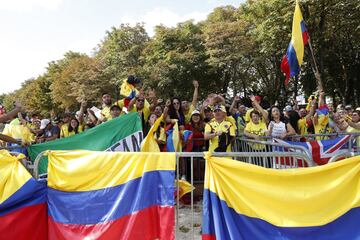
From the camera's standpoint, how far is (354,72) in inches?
1261

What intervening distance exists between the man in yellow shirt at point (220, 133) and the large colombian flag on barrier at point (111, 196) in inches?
103

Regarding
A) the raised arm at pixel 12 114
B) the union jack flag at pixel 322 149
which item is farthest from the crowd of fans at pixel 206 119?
the raised arm at pixel 12 114

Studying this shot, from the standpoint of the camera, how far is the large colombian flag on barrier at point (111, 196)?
4.34 metres

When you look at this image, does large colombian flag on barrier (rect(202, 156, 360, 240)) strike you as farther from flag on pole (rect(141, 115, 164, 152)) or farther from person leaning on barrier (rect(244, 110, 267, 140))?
person leaning on barrier (rect(244, 110, 267, 140))

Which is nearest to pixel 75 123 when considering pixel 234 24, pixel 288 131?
pixel 288 131

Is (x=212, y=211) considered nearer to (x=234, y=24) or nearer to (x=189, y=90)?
(x=234, y=24)

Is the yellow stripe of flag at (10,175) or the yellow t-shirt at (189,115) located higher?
the yellow t-shirt at (189,115)

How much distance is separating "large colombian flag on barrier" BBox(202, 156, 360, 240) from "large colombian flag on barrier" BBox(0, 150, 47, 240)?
2053 millimetres

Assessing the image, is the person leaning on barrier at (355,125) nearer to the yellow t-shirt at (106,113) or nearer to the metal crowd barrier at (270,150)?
the metal crowd barrier at (270,150)

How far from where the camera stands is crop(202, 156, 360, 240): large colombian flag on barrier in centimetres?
396

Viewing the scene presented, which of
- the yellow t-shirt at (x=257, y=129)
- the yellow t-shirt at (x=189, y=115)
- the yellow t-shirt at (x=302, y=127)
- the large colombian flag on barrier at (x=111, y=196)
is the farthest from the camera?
the yellow t-shirt at (x=302, y=127)

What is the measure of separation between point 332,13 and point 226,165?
2255 centimetres

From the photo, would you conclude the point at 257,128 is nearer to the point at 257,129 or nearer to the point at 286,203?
the point at 257,129

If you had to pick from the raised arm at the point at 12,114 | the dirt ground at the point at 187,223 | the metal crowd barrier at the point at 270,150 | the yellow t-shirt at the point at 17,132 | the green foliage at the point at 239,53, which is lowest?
the dirt ground at the point at 187,223
